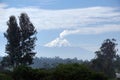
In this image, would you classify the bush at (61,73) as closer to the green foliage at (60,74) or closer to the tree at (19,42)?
the green foliage at (60,74)

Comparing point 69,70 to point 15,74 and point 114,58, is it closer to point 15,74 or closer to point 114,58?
point 15,74

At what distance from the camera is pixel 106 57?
60.5 metres

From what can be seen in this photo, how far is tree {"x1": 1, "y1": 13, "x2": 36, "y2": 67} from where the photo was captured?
4416 cm

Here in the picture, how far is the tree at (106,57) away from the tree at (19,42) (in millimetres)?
16599

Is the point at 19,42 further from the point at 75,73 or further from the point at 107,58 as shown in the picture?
the point at 107,58

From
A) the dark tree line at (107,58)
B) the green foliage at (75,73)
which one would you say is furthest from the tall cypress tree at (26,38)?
the dark tree line at (107,58)

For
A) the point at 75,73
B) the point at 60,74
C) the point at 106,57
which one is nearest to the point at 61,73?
the point at 60,74

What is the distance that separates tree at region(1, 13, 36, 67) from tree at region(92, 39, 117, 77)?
16.6 m

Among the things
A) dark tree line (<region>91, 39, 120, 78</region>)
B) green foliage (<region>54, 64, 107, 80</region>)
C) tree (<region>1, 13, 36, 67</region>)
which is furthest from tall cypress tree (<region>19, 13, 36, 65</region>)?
dark tree line (<region>91, 39, 120, 78</region>)

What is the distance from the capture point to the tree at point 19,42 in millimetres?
44156

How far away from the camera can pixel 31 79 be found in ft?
130

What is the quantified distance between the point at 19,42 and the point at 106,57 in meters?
19.6

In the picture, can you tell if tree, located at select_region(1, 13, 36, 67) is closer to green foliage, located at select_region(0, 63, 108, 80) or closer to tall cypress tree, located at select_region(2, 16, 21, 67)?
tall cypress tree, located at select_region(2, 16, 21, 67)

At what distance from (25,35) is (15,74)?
6.49m
